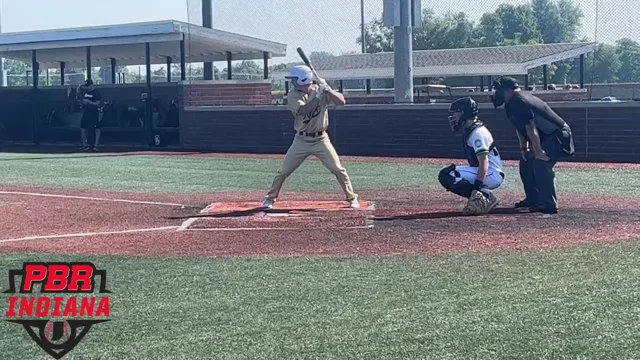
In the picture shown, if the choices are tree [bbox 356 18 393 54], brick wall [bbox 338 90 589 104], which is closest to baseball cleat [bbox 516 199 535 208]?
brick wall [bbox 338 90 589 104]

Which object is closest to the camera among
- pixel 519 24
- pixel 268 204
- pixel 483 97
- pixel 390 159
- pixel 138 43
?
pixel 268 204

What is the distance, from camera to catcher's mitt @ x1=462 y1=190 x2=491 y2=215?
11.0 m

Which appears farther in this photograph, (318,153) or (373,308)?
(318,153)

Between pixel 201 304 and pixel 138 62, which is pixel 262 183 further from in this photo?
pixel 138 62

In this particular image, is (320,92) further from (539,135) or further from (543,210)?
(543,210)

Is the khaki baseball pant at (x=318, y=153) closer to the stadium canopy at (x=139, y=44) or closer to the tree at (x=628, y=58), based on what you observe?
the tree at (x=628, y=58)

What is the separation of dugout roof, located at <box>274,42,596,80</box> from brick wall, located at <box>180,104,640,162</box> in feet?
19.5

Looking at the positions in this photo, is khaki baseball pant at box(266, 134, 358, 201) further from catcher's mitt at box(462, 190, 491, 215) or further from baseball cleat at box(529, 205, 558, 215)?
baseball cleat at box(529, 205, 558, 215)

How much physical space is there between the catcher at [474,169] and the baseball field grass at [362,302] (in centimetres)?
66

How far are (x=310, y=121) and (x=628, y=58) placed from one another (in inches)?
384

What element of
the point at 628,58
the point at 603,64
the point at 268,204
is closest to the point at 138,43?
the point at 603,64

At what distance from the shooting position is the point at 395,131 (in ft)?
71.9

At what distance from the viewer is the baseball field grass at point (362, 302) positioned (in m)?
5.54

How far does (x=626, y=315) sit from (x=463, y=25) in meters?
21.0
